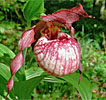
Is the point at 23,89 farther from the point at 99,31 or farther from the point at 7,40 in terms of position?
the point at 99,31

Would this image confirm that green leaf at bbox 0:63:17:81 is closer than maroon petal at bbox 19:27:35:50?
No

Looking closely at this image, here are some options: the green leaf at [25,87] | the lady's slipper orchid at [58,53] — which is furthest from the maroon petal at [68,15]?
the green leaf at [25,87]

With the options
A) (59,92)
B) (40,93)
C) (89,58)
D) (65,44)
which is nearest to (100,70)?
(89,58)

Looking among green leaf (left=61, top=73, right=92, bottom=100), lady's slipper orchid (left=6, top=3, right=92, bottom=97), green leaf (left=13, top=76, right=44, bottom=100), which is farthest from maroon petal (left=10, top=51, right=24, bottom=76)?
green leaf (left=61, top=73, right=92, bottom=100)

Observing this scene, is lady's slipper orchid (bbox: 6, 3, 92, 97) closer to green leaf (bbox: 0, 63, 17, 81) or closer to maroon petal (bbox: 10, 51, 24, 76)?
maroon petal (bbox: 10, 51, 24, 76)

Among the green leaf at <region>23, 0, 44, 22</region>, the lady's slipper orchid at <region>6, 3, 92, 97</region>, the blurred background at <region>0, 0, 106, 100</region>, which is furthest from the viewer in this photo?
the blurred background at <region>0, 0, 106, 100</region>

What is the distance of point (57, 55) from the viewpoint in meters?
0.75

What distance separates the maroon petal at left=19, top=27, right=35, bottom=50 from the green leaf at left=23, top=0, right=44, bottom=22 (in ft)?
0.33

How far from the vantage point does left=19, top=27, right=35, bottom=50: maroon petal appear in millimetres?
821

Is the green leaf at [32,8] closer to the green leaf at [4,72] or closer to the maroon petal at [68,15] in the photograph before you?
the maroon petal at [68,15]

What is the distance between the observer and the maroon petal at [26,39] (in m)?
0.82

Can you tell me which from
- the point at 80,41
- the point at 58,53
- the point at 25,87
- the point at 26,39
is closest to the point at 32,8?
the point at 26,39

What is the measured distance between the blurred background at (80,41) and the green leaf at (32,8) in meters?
0.28

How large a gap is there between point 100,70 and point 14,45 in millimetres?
1007
